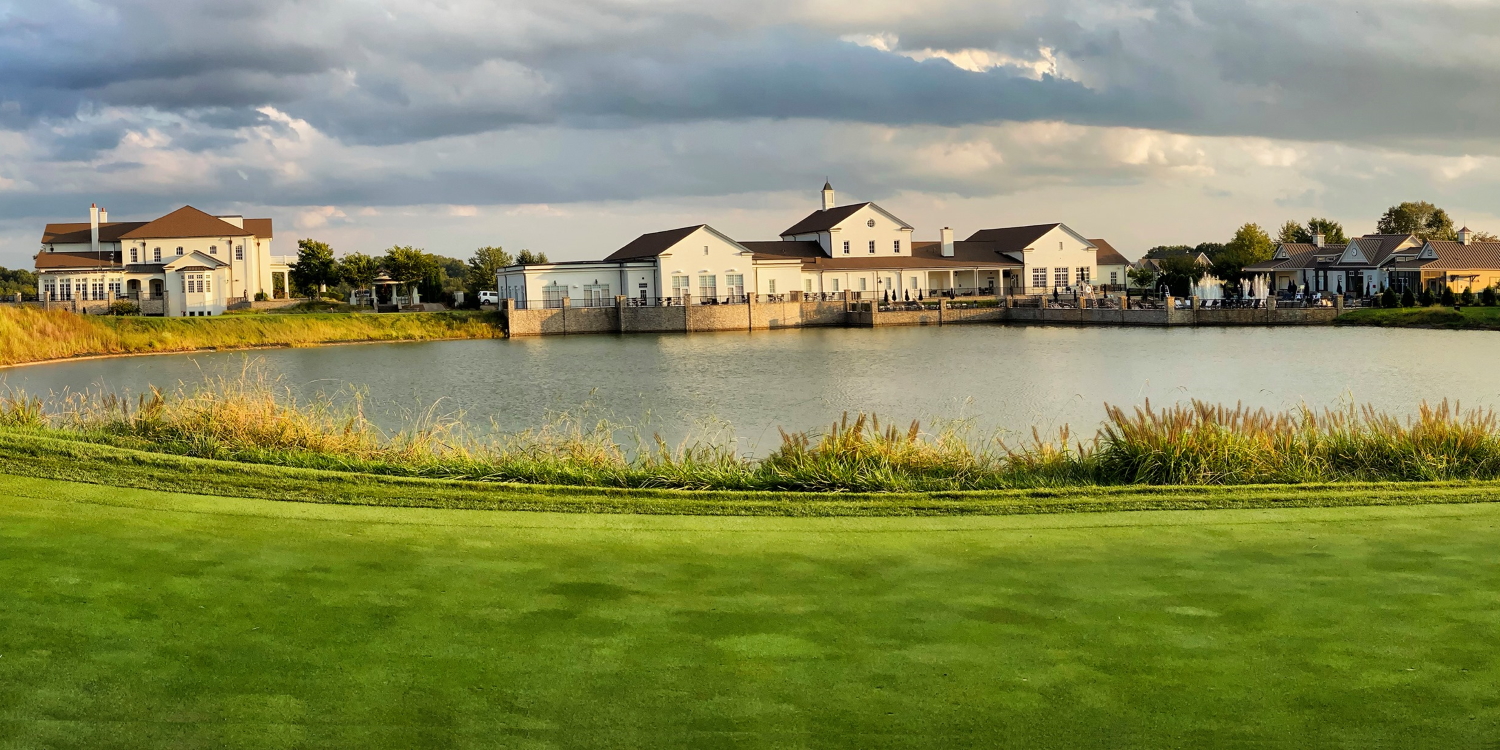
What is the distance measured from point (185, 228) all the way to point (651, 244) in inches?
989

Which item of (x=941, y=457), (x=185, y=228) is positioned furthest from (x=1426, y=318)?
(x=185, y=228)

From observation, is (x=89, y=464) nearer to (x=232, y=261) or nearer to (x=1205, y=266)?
(x=232, y=261)

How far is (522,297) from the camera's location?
201ft

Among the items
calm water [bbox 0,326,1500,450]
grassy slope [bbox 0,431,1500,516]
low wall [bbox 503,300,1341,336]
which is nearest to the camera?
grassy slope [bbox 0,431,1500,516]

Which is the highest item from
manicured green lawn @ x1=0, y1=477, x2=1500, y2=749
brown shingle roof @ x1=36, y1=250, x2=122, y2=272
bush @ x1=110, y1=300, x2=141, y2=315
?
brown shingle roof @ x1=36, y1=250, x2=122, y2=272

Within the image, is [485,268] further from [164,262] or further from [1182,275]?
[1182,275]

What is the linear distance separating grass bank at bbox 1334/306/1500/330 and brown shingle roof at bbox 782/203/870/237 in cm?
2879

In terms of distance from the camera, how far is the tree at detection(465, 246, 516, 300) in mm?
76250

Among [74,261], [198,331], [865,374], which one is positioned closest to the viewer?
[865,374]

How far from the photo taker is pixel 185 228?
6581cm

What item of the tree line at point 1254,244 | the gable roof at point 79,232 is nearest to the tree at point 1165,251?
the tree line at point 1254,244

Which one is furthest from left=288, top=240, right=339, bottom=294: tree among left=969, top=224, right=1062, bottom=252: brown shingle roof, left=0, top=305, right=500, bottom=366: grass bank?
left=969, top=224, right=1062, bottom=252: brown shingle roof

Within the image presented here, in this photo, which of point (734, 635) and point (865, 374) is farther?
point (865, 374)

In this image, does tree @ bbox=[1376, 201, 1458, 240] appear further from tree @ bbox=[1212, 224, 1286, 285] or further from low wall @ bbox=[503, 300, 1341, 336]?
low wall @ bbox=[503, 300, 1341, 336]
